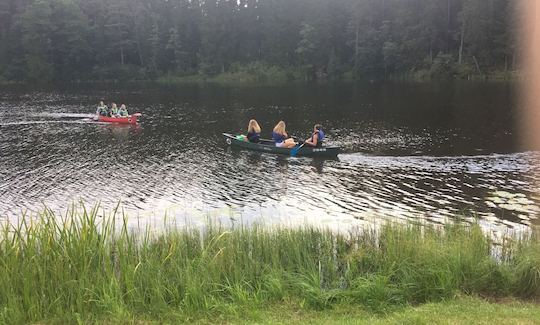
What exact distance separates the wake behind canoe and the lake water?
517 mm

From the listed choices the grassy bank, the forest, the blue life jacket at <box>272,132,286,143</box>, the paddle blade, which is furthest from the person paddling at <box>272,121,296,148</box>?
the forest

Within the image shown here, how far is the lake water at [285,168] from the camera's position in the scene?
18516mm

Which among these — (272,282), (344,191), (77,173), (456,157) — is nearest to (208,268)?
(272,282)

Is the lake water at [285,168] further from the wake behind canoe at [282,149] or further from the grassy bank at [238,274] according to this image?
the grassy bank at [238,274]

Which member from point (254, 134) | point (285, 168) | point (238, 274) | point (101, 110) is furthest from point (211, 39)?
point (238, 274)

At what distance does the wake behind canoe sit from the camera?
2719 cm

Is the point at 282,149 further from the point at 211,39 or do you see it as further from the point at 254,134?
the point at 211,39

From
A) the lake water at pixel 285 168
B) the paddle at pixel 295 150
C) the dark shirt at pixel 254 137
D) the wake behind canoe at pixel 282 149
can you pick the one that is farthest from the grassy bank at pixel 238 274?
the dark shirt at pixel 254 137

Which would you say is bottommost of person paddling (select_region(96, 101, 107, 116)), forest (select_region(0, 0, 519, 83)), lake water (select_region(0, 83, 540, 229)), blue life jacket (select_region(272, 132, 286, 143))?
lake water (select_region(0, 83, 540, 229))

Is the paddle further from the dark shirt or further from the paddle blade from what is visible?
the dark shirt

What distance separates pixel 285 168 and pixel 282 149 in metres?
2.74

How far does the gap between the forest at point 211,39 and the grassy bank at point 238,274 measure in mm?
78725

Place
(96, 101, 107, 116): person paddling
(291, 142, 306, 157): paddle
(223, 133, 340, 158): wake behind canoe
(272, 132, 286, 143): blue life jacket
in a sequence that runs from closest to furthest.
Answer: (223, 133, 340, 158): wake behind canoe
(291, 142, 306, 157): paddle
(272, 132, 286, 143): blue life jacket
(96, 101, 107, 116): person paddling

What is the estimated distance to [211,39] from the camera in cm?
10175
